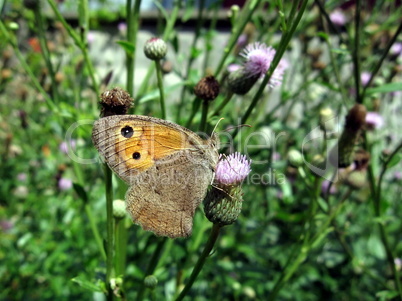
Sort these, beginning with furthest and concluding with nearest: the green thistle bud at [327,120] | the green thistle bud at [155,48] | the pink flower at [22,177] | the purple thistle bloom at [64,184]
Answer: the pink flower at [22,177], the purple thistle bloom at [64,184], the green thistle bud at [327,120], the green thistle bud at [155,48]

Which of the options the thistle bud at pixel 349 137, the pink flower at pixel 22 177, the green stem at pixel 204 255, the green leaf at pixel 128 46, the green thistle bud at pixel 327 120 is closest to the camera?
the green stem at pixel 204 255

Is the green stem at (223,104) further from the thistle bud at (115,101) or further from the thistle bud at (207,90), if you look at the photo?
the thistle bud at (115,101)

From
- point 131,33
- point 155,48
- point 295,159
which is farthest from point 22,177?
point 295,159

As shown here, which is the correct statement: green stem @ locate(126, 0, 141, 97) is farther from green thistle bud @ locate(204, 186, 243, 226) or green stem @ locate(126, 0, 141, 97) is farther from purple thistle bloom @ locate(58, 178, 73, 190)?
purple thistle bloom @ locate(58, 178, 73, 190)

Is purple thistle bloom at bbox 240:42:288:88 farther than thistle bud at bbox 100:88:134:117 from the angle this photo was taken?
Yes

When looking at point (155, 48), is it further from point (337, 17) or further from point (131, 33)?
point (337, 17)

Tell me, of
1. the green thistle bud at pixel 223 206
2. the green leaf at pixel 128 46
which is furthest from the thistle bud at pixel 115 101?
the green thistle bud at pixel 223 206

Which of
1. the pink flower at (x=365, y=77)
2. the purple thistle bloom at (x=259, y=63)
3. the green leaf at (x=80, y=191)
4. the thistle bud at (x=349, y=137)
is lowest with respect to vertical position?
the green leaf at (x=80, y=191)

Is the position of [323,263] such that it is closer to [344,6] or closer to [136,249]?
[136,249]

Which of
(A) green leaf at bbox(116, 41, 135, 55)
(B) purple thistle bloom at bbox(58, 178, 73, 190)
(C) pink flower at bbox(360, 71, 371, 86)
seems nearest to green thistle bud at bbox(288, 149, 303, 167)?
(A) green leaf at bbox(116, 41, 135, 55)
